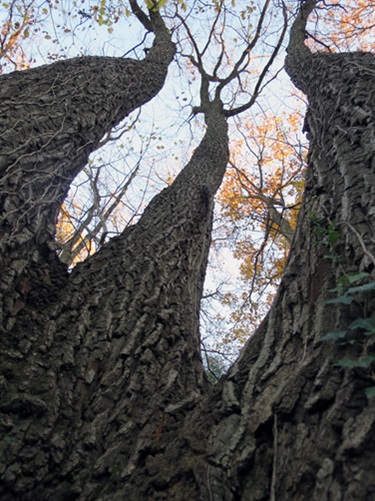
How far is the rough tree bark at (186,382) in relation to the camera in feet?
3.35

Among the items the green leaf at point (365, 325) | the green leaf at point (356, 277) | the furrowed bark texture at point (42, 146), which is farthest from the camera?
the furrowed bark texture at point (42, 146)

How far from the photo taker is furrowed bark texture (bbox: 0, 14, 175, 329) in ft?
6.53

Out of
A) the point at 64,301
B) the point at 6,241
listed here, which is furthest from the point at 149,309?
the point at 6,241

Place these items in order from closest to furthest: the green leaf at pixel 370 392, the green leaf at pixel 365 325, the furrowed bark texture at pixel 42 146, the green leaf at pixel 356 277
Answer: the green leaf at pixel 370 392
the green leaf at pixel 365 325
the green leaf at pixel 356 277
the furrowed bark texture at pixel 42 146

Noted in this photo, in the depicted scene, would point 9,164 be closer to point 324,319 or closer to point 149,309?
point 149,309

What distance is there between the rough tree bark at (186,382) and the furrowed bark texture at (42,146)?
36mm

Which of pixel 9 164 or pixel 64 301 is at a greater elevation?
pixel 9 164

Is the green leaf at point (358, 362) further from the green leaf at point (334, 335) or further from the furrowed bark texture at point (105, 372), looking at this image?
the furrowed bark texture at point (105, 372)

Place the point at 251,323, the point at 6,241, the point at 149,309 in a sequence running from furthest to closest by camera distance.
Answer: the point at 251,323, the point at 149,309, the point at 6,241

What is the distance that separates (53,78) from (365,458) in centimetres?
314

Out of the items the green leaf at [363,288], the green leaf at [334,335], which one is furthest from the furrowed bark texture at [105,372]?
the green leaf at [363,288]

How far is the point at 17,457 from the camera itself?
1282 millimetres

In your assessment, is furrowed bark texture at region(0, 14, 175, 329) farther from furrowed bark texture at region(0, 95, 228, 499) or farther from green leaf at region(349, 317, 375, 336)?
green leaf at region(349, 317, 375, 336)

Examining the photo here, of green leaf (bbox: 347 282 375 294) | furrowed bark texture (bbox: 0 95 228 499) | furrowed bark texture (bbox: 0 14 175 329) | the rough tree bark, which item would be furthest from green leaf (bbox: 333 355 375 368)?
furrowed bark texture (bbox: 0 14 175 329)
